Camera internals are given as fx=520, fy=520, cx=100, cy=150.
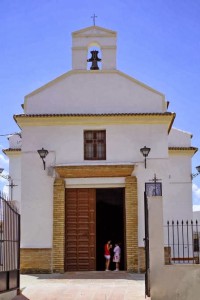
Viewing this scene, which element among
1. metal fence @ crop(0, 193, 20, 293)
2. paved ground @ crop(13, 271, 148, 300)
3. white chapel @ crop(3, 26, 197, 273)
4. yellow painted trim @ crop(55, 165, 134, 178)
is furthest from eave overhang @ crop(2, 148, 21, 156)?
metal fence @ crop(0, 193, 20, 293)

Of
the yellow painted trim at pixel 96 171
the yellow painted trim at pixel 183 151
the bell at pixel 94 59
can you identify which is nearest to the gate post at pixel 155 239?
the yellow painted trim at pixel 96 171

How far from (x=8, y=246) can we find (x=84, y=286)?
2.91 m

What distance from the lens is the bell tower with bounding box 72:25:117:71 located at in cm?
1930

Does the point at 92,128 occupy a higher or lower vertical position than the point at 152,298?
higher

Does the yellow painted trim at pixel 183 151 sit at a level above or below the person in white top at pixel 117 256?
above

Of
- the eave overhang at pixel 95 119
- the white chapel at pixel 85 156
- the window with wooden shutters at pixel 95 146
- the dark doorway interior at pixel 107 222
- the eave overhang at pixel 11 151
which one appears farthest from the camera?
the eave overhang at pixel 11 151

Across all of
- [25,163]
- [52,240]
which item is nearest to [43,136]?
[25,163]

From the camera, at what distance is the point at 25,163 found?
18.6 metres

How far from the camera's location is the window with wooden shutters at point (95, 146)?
1862cm

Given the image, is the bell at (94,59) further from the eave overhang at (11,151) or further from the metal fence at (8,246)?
the metal fence at (8,246)

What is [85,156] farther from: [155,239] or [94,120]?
[155,239]

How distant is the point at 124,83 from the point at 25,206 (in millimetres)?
5697

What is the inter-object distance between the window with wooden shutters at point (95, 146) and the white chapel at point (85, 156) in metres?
0.04

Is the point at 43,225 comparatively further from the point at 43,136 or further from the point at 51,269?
the point at 43,136
